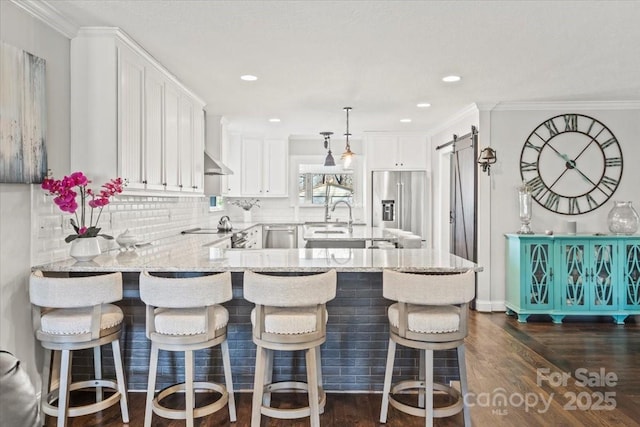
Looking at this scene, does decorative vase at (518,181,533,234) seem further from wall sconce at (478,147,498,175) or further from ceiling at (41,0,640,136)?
ceiling at (41,0,640,136)

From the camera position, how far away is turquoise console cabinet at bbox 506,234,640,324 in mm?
4645

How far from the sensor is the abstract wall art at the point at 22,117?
7.55 feet

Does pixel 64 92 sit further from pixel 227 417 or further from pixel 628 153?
pixel 628 153

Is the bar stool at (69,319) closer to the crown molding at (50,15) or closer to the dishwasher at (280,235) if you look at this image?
the crown molding at (50,15)

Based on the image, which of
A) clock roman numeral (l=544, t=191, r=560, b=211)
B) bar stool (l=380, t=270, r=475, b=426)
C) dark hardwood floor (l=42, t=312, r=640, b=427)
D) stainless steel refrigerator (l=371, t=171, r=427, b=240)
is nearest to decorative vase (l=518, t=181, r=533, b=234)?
clock roman numeral (l=544, t=191, r=560, b=211)

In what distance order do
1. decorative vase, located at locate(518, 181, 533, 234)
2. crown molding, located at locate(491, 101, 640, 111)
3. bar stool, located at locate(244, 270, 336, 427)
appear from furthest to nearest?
1. crown molding, located at locate(491, 101, 640, 111)
2. decorative vase, located at locate(518, 181, 533, 234)
3. bar stool, located at locate(244, 270, 336, 427)

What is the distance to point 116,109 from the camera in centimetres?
299

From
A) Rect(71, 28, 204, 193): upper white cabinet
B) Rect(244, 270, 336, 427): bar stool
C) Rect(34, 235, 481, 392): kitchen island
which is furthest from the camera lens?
Rect(71, 28, 204, 193): upper white cabinet

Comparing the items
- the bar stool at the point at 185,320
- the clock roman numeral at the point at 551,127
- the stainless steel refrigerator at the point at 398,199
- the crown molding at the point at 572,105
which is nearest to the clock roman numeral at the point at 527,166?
the clock roman numeral at the point at 551,127

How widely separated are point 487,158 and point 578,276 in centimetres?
156

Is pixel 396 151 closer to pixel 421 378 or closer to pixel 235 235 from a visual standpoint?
pixel 235 235

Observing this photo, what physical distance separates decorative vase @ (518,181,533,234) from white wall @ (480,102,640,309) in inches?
6.9

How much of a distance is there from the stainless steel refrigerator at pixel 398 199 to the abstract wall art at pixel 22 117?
5.06 meters

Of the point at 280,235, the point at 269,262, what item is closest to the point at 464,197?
the point at 280,235
